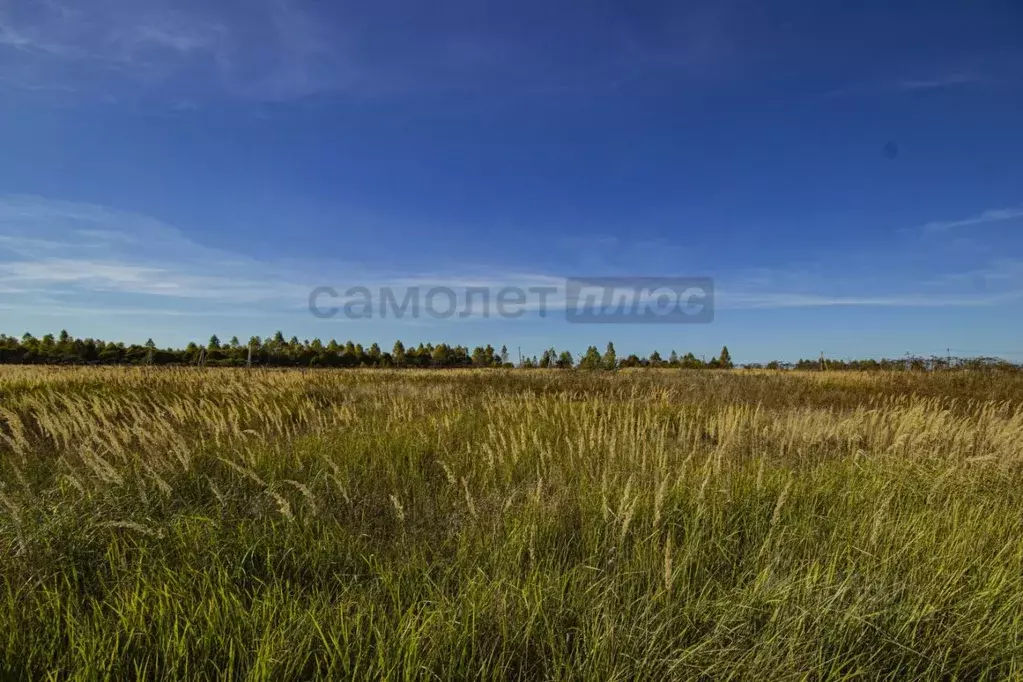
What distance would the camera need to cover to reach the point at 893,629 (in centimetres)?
188

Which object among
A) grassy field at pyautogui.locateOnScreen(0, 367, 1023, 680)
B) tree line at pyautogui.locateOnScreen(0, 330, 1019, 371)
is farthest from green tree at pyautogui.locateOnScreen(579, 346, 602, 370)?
grassy field at pyautogui.locateOnScreen(0, 367, 1023, 680)

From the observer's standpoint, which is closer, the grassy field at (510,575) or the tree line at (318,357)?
the grassy field at (510,575)

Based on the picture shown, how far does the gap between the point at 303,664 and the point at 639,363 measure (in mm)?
64718

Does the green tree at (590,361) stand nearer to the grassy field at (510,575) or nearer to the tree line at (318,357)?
Result: the tree line at (318,357)

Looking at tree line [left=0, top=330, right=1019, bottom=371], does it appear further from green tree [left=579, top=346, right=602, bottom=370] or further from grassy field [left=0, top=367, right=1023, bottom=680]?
grassy field [left=0, top=367, right=1023, bottom=680]

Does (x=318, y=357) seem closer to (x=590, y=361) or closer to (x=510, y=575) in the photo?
(x=590, y=361)

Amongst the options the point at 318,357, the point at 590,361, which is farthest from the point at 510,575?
the point at 318,357

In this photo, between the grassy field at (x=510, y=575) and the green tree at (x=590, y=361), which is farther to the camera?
the green tree at (x=590, y=361)

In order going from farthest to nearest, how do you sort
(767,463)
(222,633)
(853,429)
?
(853,429) → (767,463) → (222,633)

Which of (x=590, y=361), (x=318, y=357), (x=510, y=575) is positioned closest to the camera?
(x=510, y=575)

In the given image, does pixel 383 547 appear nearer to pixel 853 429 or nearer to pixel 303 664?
pixel 303 664

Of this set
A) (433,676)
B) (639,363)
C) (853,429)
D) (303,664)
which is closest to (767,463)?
(853,429)

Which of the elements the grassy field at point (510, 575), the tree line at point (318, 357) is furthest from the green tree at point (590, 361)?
the grassy field at point (510, 575)

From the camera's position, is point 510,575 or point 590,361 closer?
point 510,575
